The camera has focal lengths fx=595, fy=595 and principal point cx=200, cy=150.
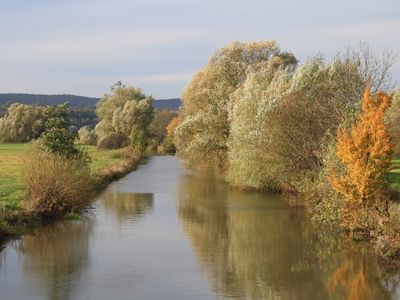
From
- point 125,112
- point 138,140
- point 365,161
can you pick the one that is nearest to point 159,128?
point 125,112

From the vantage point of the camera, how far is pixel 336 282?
16.6 m

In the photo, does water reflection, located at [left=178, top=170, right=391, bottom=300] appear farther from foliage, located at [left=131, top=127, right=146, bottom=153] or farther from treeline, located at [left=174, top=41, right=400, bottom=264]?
foliage, located at [left=131, top=127, right=146, bottom=153]

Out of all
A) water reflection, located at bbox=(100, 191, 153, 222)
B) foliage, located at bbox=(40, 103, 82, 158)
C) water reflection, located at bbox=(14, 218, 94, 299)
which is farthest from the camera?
foliage, located at bbox=(40, 103, 82, 158)

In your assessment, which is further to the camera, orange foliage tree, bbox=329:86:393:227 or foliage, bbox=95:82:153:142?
foliage, bbox=95:82:153:142

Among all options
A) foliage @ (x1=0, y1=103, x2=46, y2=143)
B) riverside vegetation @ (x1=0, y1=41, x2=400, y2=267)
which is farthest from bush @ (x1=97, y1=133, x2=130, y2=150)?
riverside vegetation @ (x1=0, y1=41, x2=400, y2=267)

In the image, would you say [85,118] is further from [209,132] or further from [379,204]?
[379,204]

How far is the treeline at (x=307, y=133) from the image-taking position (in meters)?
21.4

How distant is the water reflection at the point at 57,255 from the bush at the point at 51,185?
3.35 feet

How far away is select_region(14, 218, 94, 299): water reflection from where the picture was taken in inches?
642

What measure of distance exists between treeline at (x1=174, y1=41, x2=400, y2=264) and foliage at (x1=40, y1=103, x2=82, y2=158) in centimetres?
905

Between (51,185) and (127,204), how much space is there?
269 inches

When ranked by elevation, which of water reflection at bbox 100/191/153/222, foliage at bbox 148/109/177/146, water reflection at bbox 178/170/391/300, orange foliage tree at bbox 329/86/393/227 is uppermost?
foliage at bbox 148/109/177/146

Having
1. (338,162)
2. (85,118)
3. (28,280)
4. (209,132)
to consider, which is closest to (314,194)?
(338,162)

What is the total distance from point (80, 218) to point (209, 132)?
17811mm
